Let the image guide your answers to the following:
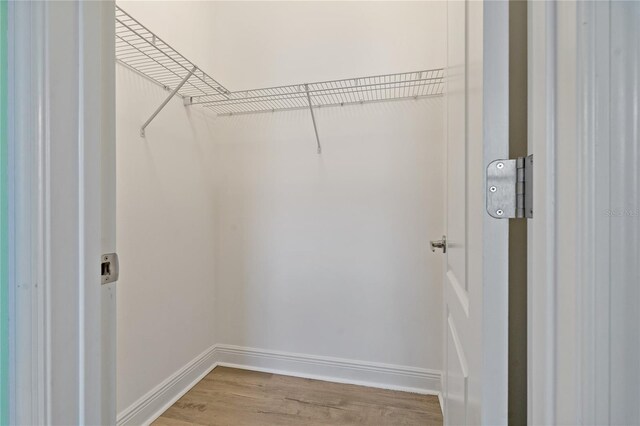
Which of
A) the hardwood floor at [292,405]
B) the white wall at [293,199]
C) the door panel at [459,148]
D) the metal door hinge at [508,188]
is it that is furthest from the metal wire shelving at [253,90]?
the hardwood floor at [292,405]

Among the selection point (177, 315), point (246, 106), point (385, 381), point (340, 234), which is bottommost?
point (385, 381)

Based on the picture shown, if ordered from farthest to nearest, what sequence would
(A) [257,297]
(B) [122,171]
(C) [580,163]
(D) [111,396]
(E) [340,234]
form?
(A) [257,297]
(E) [340,234]
(B) [122,171]
(D) [111,396]
(C) [580,163]

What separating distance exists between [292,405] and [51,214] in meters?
1.58

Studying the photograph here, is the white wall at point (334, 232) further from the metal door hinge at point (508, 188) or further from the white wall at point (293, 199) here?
the metal door hinge at point (508, 188)

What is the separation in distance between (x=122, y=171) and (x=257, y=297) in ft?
3.65

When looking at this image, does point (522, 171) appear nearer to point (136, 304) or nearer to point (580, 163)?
point (580, 163)

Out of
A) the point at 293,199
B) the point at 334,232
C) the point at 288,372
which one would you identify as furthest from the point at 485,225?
the point at 288,372

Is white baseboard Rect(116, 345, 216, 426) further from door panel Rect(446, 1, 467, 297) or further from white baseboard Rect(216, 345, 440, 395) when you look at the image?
door panel Rect(446, 1, 467, 297)

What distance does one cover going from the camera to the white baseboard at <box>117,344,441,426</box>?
1.58 metres

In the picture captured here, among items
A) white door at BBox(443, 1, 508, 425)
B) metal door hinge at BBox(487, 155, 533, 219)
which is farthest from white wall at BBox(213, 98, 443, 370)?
metal door hinge at BBox(487, 155, 533, 219)

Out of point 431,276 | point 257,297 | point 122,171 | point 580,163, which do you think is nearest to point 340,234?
point 431,276

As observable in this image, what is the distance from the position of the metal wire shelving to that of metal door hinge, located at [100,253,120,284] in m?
1.12

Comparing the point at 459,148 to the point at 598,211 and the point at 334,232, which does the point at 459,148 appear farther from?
the point at 334,232

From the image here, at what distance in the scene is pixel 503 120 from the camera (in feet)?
1.53
